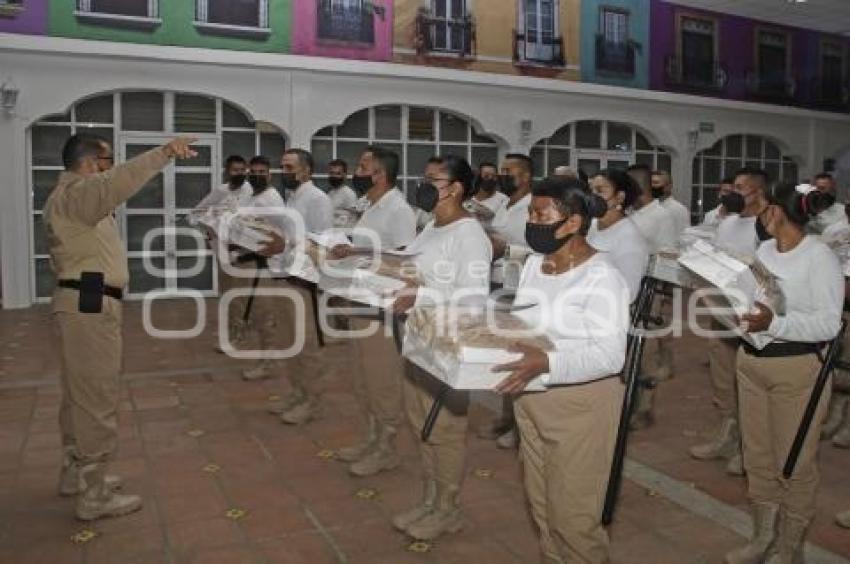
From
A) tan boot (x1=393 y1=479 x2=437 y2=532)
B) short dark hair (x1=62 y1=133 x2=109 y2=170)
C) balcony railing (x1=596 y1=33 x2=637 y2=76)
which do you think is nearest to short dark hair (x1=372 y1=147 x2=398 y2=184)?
short dark hair (x1=62 y1=133 x2=109 y2=170)

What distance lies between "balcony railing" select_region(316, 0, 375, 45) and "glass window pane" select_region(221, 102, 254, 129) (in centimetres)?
160

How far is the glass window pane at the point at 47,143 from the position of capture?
9781mm

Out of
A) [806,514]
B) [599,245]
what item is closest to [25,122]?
[599,245]

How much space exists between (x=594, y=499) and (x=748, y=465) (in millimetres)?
1059

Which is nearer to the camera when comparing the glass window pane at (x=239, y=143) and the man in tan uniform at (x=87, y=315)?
the man in tan uniform at (x=87, y=315)

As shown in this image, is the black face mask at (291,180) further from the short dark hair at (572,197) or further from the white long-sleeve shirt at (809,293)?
the white long-sleeve shirt at (809,293)

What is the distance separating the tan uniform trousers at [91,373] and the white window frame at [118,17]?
7305 millimetres

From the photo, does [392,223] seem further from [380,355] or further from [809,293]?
[809,293]

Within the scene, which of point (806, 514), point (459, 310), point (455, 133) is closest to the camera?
point (459, 310)

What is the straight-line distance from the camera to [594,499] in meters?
2.39

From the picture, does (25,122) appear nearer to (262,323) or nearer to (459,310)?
(262,323)

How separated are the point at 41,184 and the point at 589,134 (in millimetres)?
8918

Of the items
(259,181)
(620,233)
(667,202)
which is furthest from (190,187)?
A: (620,233)

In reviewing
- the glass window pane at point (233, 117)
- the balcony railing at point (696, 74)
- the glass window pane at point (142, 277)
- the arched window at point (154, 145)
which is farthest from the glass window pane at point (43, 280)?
the balcony railing at point (696, 74)
